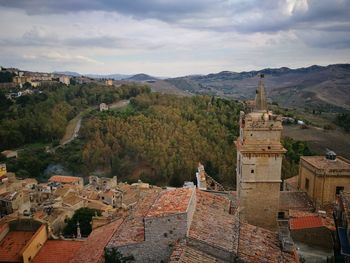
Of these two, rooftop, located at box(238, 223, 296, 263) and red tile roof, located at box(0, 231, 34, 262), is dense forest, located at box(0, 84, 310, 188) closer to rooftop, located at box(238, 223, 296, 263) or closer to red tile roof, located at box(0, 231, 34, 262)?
rooftop, located at box(238, 223, 296, 263)

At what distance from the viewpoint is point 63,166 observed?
61.0 m

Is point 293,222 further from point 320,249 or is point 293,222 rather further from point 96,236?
point 96,236

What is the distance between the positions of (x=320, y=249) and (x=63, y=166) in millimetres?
51108

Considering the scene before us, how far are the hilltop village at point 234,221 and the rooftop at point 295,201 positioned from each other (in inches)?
2.6

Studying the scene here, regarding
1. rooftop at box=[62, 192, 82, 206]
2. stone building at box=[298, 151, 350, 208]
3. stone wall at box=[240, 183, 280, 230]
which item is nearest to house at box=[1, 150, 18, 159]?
rooftop at box=[62, 192, 82, 206]

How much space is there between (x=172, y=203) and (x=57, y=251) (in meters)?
9.56

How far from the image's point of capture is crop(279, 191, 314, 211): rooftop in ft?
72.3

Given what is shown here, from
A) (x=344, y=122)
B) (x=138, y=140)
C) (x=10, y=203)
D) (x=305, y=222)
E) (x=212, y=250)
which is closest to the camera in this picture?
(x=212, y=250)

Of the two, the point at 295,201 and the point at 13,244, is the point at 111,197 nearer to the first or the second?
the point at 13,244

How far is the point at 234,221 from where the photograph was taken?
1278cm

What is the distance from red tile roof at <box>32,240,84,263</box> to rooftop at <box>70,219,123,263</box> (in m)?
2.00

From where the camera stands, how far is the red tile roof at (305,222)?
17884 mm

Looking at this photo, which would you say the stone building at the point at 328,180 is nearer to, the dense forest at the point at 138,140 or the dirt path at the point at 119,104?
the dense forest at the point at 138,140

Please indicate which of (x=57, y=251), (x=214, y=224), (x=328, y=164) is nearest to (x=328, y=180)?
(x=328, y=164)
